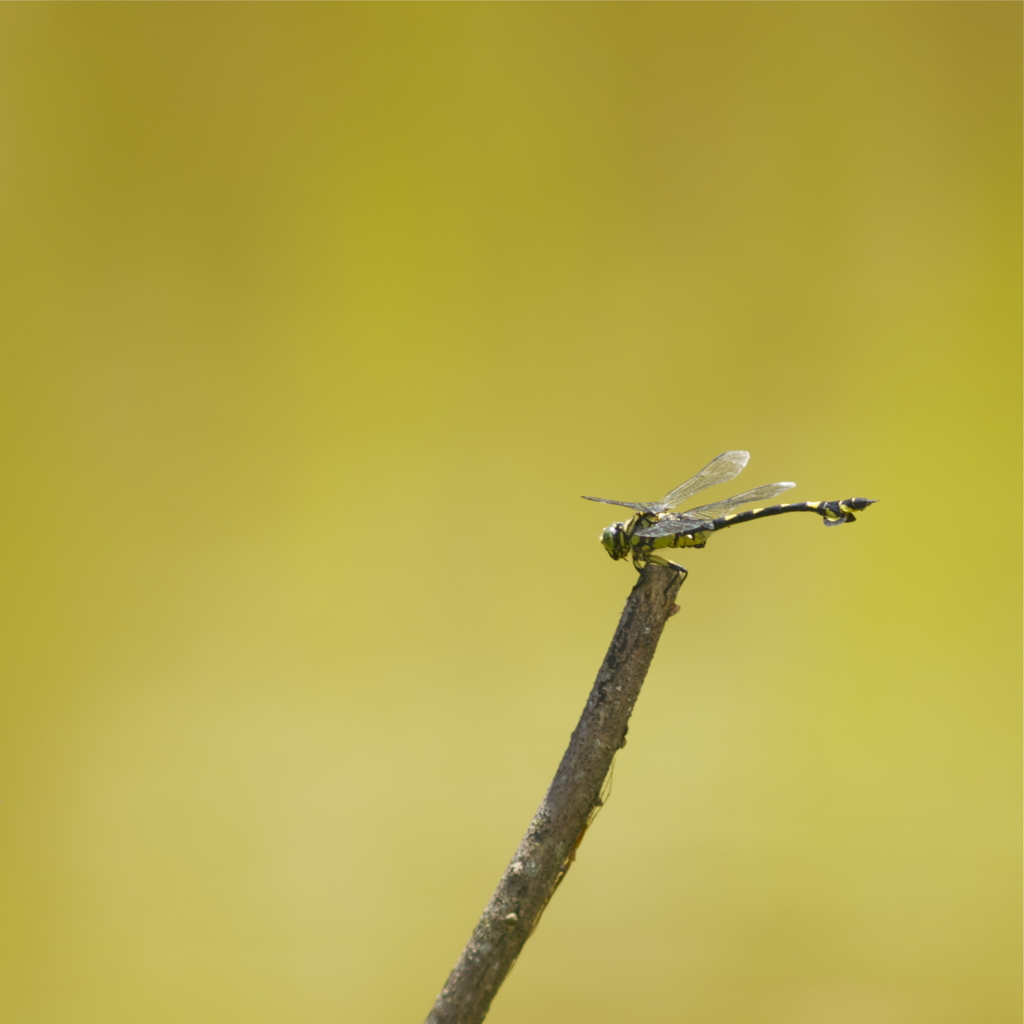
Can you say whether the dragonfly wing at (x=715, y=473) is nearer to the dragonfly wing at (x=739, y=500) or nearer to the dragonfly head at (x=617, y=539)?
the dragonfly wing at (x=739, y=500)

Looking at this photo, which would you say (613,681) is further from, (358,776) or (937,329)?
(937,329)

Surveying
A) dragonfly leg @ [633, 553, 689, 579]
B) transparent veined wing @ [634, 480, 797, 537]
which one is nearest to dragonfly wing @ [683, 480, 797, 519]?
transparent veined wing @ [634, 480, 797, 537]

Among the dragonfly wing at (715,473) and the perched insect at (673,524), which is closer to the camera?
the perched insect at (673,524)

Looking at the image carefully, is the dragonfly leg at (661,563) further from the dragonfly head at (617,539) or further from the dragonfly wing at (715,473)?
the dragonfly wing at (715,473)

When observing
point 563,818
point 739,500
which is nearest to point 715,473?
point 739,500

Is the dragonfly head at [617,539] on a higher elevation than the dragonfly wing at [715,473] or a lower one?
lower

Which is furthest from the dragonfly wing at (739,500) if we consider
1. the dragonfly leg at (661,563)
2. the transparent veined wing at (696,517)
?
the dragonfly leg at (661,563)

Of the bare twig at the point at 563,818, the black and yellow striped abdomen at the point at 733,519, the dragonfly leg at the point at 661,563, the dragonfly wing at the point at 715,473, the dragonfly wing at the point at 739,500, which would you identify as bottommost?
the bare twig at the point at 563,818
